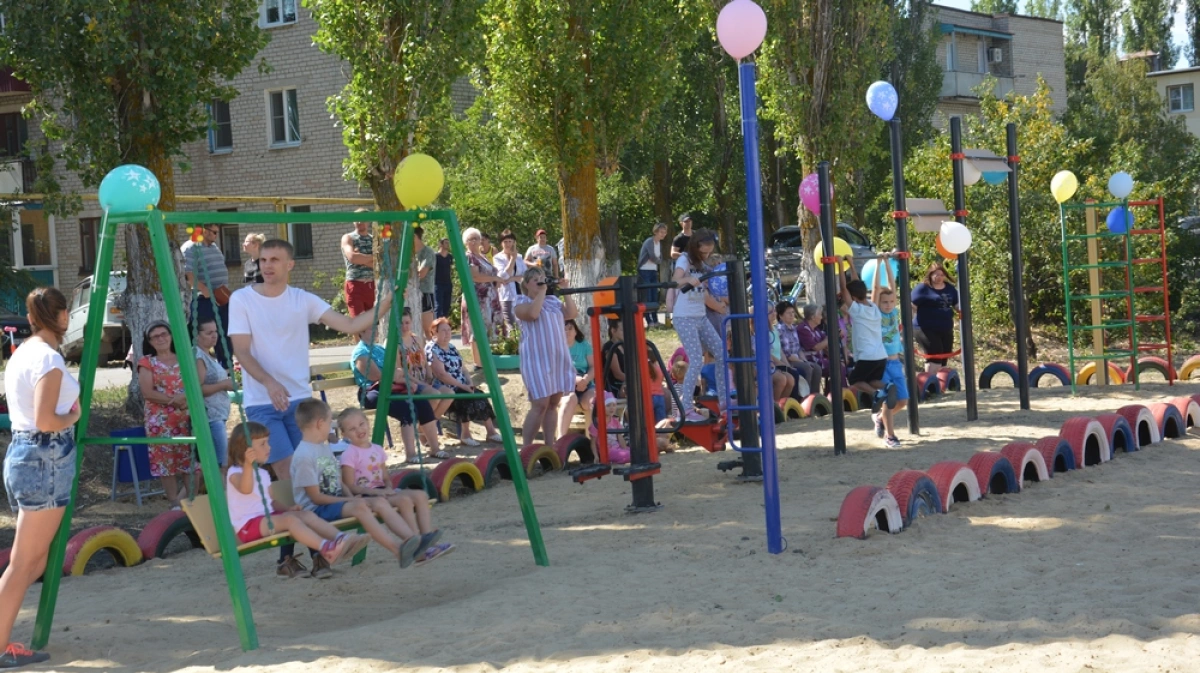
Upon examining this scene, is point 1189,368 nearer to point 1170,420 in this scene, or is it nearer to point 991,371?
point 991,371

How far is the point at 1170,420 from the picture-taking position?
1078 cm

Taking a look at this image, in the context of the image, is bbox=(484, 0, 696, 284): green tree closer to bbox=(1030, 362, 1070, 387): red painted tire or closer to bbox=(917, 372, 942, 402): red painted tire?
bbox=(917, 372, 942, 402): red painted tire

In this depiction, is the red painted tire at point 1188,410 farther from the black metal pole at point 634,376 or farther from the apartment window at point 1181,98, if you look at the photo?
the apartment window at point 1181,98

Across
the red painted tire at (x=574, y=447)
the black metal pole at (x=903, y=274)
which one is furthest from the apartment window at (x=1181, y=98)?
the red painted tire at (x=574, y=447)

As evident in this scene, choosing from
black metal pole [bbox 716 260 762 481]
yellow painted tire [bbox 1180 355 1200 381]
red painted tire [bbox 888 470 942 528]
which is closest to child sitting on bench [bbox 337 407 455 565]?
red painted tire [bbox 888 470 942 528]

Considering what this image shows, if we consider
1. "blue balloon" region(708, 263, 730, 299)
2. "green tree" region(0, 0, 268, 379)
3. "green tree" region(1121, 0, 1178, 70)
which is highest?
"green tree" region(1121, 0, 1178, 70)

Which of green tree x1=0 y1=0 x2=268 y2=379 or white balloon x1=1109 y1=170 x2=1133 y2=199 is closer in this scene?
green tree x1=0 y1=0 x2=268 y2=379

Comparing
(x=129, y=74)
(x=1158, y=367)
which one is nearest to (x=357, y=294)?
(x=129, y=74)

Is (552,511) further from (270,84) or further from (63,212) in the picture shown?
(270,84)

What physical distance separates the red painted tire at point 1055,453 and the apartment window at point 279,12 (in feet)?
78.9

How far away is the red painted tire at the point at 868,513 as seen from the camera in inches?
271

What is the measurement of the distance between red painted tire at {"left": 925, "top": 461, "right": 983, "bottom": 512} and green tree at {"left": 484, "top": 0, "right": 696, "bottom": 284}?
9.23 meters

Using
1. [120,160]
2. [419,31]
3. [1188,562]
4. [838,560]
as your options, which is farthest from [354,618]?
[419,31]

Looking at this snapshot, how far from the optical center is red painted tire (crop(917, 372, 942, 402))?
1412 centimetres
